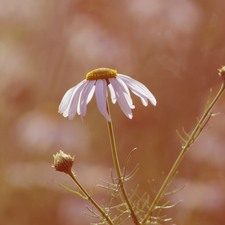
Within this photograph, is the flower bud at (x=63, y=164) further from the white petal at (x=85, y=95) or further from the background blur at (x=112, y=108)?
the background blur at (x=112, y=108)

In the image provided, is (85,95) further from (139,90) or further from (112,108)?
(112,108)

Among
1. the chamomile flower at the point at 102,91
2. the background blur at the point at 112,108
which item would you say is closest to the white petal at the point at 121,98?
the chamomile flower at the point at 102,91

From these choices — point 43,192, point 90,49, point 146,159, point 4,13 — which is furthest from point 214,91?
point 4,13

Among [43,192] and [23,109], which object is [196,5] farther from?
[43,192]

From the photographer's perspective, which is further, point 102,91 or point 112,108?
point 112,108

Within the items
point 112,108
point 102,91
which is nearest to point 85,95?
point 102,91

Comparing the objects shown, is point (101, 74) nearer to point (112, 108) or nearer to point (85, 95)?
point (85, 95)
